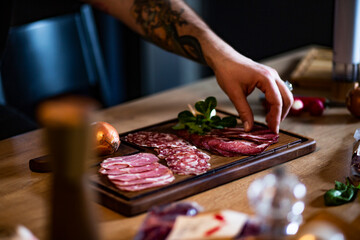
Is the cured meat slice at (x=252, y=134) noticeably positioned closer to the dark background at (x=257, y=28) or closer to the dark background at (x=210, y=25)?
the dark background at (x=257, y=28)

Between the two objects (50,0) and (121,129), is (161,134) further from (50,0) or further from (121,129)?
(50,0)

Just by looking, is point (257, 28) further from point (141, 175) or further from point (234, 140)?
point (141, 175)

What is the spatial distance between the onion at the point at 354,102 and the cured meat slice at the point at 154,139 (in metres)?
0.62

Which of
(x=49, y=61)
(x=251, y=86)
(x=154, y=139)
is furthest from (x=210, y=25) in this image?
(x=154, y=139)

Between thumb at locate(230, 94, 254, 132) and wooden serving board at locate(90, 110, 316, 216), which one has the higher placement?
thumb at locate(230, 94, 254, 132)

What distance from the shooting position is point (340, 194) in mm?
1131

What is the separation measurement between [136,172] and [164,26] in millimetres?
771

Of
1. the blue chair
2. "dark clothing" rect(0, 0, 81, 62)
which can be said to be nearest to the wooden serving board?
the blue chair

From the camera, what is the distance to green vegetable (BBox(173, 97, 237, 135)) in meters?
1.49

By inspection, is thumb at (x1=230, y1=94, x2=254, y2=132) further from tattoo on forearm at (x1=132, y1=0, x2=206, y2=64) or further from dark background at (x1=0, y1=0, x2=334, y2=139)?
dark background at (x1=0, y1=0, x2=334, y2=139)

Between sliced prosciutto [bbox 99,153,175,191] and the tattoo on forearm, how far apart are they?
1.78ft

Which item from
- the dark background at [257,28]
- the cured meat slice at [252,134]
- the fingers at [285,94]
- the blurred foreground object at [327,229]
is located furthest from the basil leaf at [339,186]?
the dark background at [257,28]

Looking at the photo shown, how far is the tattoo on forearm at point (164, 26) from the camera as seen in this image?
1.73m

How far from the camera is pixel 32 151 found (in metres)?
1.47
